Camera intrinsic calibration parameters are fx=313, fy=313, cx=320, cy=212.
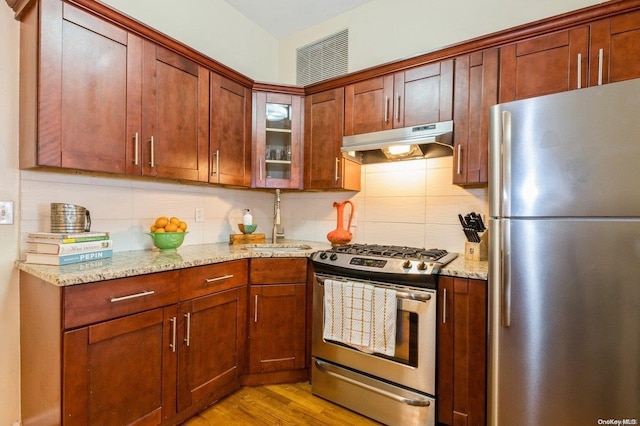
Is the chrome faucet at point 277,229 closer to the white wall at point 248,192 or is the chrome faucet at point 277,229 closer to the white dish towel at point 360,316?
the white wall at point 248,192

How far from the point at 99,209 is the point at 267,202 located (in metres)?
1.42

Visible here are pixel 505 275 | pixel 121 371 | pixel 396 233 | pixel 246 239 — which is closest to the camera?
pixel 505 275

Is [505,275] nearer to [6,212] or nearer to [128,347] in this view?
[128,347]

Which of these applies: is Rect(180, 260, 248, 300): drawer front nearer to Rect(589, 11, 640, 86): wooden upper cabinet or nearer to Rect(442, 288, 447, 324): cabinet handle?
Rect(442, 288, 447, 324): cabinet handle

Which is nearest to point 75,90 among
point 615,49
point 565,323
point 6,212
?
point 6,212

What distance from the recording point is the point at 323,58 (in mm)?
2875

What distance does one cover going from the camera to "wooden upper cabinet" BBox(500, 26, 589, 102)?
159 centimetres

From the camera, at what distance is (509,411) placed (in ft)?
4.40

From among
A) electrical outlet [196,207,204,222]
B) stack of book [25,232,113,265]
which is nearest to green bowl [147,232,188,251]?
stack of book [25,232,113,265]

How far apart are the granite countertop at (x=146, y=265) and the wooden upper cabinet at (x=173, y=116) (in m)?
0.51

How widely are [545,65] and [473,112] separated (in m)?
0.40

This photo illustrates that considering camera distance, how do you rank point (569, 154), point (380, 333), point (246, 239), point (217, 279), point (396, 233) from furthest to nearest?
point (246, 239)
point (396, 233)
point (217, 279)
point (380, 333)
point (569, 154)

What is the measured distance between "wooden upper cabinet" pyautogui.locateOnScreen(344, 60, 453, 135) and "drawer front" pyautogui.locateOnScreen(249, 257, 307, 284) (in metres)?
1.03

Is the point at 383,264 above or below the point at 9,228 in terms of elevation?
below
